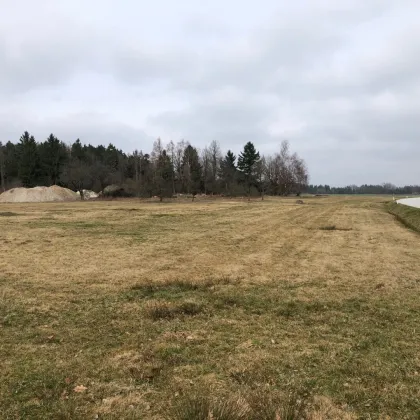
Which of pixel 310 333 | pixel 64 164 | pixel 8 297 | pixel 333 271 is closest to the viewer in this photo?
pixel 310 333

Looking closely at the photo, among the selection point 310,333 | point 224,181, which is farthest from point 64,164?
point 310,333

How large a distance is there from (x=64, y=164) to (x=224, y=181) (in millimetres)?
36482

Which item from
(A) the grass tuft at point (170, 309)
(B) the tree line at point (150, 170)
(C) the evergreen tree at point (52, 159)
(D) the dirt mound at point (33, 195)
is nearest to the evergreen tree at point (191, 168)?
(B) the tree line at point (150, 170)

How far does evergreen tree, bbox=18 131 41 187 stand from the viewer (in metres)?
79.7

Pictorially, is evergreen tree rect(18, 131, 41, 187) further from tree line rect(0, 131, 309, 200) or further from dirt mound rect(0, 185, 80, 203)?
dirt mound rect(0, 185, 80, 203)

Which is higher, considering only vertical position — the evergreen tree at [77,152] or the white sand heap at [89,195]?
the evergreen tree at [77,152]

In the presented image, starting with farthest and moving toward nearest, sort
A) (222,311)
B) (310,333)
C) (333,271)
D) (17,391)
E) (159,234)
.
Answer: (159,234) → (333,271) → (222,311) → (310,333) → (17,391)

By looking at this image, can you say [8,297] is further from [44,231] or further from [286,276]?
[44,231]

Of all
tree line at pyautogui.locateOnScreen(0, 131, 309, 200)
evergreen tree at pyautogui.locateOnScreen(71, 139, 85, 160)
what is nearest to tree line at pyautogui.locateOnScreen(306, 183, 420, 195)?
tree line at pyautogui.locateOnScreen(0, 131, 309, 200)

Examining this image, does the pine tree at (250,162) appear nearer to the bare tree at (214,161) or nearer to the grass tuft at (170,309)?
the bare tree at (214,161)

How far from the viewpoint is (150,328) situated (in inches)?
228

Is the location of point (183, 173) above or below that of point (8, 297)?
above

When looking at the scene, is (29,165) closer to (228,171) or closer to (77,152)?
(77,152)

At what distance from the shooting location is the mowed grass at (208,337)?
3.71m
